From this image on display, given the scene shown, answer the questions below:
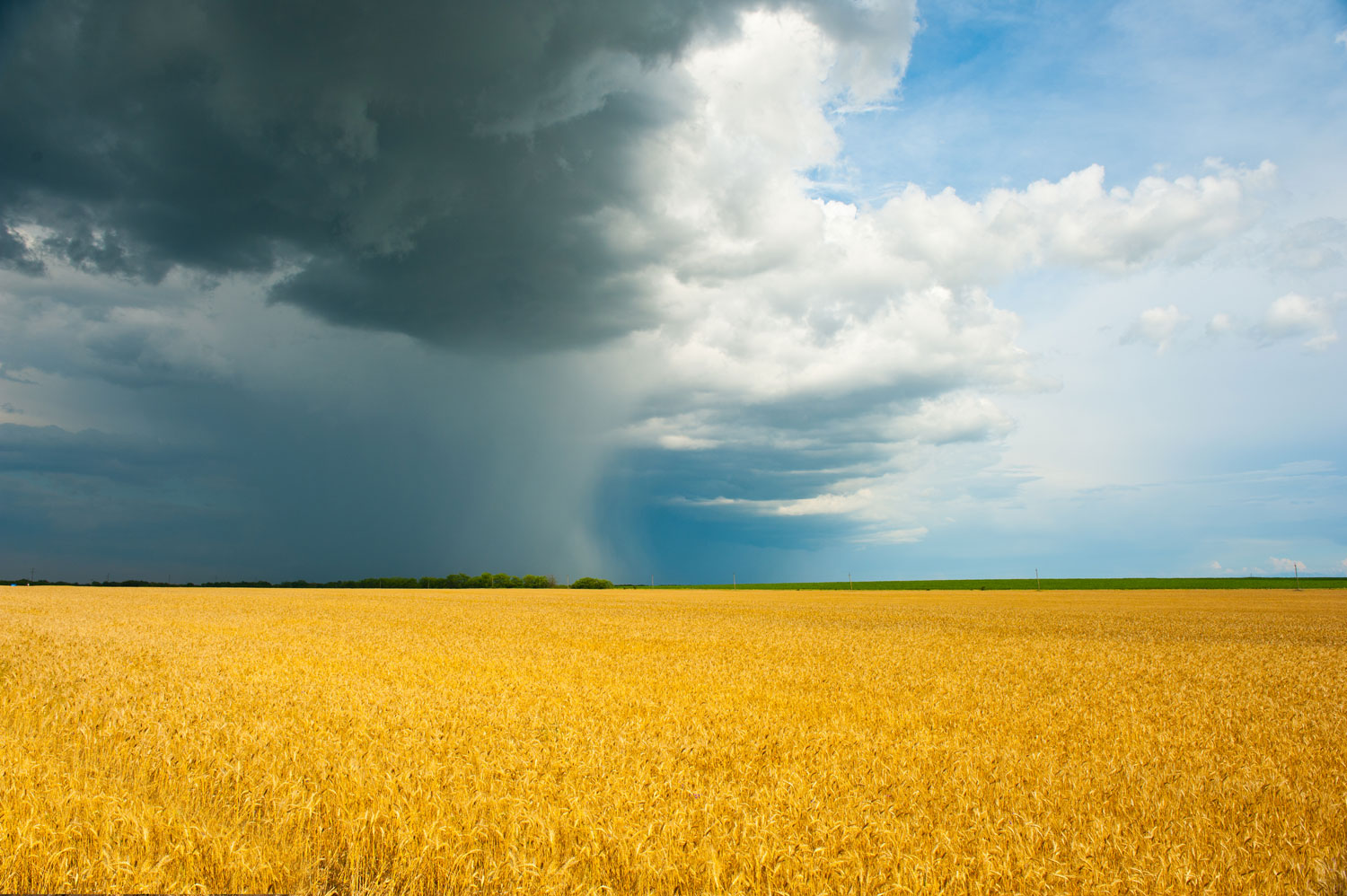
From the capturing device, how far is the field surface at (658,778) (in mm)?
3961

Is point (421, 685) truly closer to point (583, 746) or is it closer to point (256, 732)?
point (256, 732)

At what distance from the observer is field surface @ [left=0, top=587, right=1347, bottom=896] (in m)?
3.96

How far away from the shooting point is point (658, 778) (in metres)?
5.61

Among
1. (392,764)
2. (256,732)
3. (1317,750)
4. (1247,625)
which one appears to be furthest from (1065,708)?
(1247,625)

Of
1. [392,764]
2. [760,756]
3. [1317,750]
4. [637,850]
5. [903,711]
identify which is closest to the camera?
[637,850]

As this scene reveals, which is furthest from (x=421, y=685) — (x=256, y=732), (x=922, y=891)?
(x=922, y=891)

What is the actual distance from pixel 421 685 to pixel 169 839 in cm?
609

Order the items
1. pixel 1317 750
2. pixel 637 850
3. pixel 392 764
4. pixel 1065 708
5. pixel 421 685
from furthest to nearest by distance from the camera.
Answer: pixel 421 685
pixel 1065 708
pixel 1317 750
pixel 392 764
pixel 637 850

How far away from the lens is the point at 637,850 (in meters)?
4.02

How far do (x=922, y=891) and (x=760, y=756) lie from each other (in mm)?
2888

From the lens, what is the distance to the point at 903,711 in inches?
336

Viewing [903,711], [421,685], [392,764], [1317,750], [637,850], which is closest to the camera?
[637,850]

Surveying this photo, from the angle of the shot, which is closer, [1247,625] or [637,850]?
[637,850]

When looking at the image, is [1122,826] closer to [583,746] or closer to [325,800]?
[583,746]
